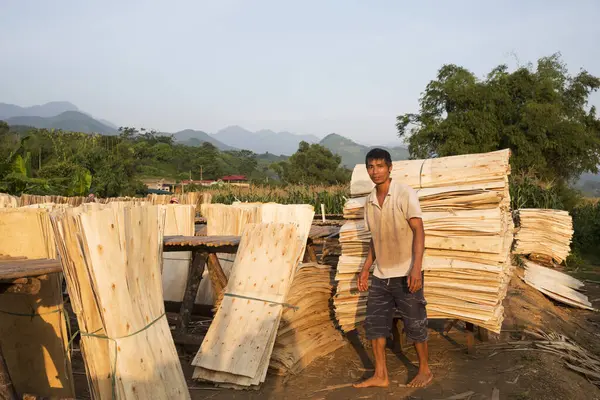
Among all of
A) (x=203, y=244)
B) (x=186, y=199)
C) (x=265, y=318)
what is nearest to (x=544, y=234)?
(x=186, y=199)

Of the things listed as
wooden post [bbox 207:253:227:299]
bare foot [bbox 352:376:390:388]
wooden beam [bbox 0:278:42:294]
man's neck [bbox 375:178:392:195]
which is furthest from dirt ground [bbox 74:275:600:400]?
man's neck [bbox 375:178:392:195]

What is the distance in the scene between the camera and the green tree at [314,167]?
46.5 metres

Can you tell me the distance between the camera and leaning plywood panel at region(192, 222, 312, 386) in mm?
4863

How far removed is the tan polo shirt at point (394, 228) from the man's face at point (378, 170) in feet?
0.37

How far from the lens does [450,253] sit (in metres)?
5.31

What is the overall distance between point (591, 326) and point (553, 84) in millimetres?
23462

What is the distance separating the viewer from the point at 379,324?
15.9ft

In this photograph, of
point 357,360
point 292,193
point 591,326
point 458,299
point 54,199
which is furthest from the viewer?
point 292,193

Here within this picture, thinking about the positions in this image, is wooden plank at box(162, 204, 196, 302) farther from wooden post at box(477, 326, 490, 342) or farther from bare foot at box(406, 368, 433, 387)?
wooden post at box(477, 326, 490, 342)

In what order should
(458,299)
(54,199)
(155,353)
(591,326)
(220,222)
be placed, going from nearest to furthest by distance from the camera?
(155,353)
(458,299)
(220,222)
(591,326)
(54,199)

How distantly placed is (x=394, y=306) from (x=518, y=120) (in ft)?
80.5

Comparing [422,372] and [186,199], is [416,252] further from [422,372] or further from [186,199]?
[186,199]

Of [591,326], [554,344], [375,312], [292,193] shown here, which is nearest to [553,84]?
[292,193]

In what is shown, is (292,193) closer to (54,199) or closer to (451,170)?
(54,199)
